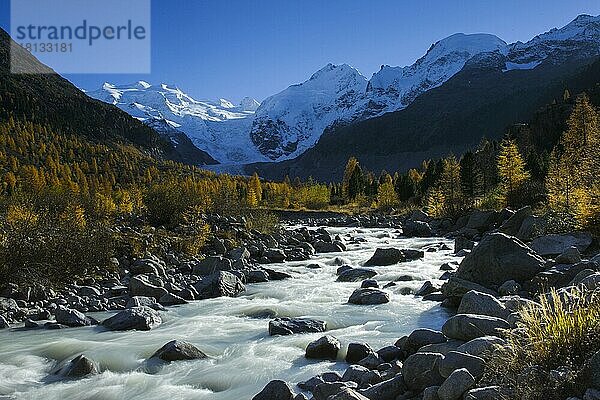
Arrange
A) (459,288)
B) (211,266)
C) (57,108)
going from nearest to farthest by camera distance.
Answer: (459,288) < (211,266) < (57,108)

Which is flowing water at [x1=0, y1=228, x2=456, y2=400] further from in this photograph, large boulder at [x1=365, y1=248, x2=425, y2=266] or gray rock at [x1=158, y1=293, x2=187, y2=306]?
large boulder at [x1=365, y1=248, x2=425, y2=266]

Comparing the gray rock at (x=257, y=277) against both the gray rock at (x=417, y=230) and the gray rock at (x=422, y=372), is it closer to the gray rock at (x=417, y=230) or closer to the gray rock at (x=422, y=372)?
the gray rock at (x=422, y=372)

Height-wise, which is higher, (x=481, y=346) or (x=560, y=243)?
(x=560, y=243)

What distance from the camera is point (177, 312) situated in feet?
41.6

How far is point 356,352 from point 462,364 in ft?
9.92

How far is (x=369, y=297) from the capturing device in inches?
514

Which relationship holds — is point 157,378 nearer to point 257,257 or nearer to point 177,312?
point 177,312

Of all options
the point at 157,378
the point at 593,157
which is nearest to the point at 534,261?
the point at 157,378

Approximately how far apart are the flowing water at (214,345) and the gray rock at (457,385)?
3125mm

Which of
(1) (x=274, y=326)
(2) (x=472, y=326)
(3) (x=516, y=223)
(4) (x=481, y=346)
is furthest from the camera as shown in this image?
(3) (x=516, y=223)

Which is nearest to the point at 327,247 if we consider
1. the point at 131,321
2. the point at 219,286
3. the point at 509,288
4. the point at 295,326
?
the point at 219,286

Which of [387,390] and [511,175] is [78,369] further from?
[511,175]

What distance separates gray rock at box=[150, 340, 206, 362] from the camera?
29.6 feet

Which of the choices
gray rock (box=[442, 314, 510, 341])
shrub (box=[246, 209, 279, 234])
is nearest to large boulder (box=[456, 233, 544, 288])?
gray rock (box=[442, 314, 510, 341])
